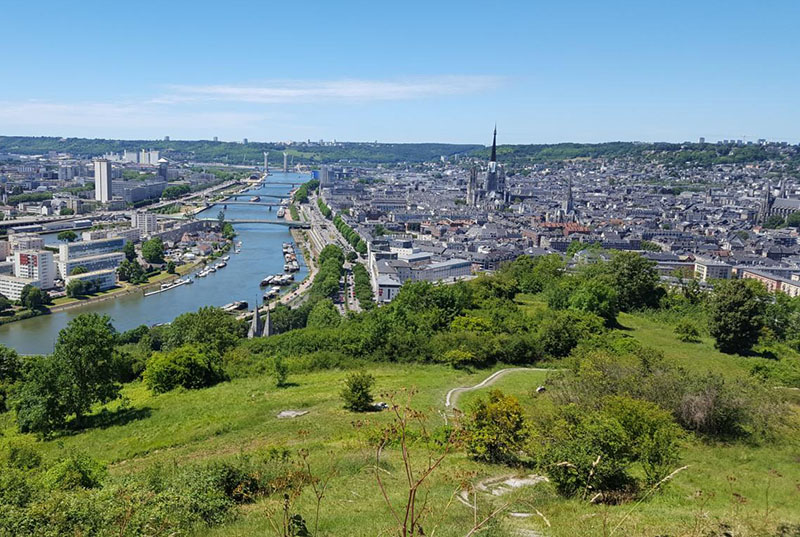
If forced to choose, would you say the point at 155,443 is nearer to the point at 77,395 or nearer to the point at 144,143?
the point at 77,395

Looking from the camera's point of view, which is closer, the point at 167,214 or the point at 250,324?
the point at 250,324

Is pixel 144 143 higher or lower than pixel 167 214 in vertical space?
higher

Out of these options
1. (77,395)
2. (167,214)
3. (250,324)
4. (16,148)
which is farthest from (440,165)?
(77,395)

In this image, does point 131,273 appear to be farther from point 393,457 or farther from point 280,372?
point 393,457

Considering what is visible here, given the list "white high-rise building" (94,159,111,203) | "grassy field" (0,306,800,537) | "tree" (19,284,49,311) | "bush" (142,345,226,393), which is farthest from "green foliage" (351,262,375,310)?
"white high-rise building" (94,159,111,203)

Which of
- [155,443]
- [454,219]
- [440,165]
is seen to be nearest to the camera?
[155,443]

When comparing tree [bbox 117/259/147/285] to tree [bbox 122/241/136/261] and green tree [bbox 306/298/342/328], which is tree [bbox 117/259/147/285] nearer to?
tree [bbox 122/241/136/261]
